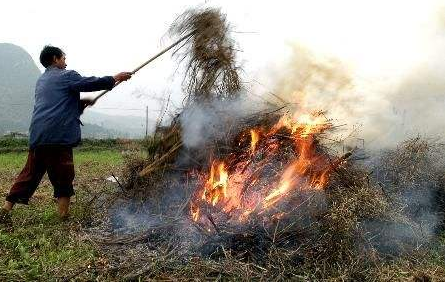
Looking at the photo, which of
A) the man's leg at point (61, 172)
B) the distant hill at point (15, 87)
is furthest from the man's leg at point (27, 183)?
the distant hill at point (15, 87)

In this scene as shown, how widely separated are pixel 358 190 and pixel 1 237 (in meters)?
3.97

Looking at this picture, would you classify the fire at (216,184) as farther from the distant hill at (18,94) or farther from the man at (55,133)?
the distant hill at (18,94)

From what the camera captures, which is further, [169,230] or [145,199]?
[145,199]

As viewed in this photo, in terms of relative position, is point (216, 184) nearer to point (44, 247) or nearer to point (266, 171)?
point (266, 171)

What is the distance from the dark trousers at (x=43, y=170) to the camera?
5.73 meters

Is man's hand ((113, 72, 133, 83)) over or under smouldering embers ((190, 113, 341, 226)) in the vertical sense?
over

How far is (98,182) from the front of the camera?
9.63 meters

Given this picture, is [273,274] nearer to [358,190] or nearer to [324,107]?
[358,190]

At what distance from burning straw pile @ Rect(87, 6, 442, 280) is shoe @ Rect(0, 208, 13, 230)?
4.03ft

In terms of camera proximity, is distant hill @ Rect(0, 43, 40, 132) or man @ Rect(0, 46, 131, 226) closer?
man @ Rect(0, 46, 131, 226)

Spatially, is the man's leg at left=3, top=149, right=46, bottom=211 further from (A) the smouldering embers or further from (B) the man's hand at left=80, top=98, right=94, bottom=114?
(A) the smouldering embers

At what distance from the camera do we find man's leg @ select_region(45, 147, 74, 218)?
5.76 m

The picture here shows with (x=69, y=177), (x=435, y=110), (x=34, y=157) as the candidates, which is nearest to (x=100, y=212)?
(x=69, y=177)

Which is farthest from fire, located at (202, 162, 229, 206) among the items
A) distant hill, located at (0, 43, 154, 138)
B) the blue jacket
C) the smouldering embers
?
distant hill, located at (0, 43, 154, 138)
